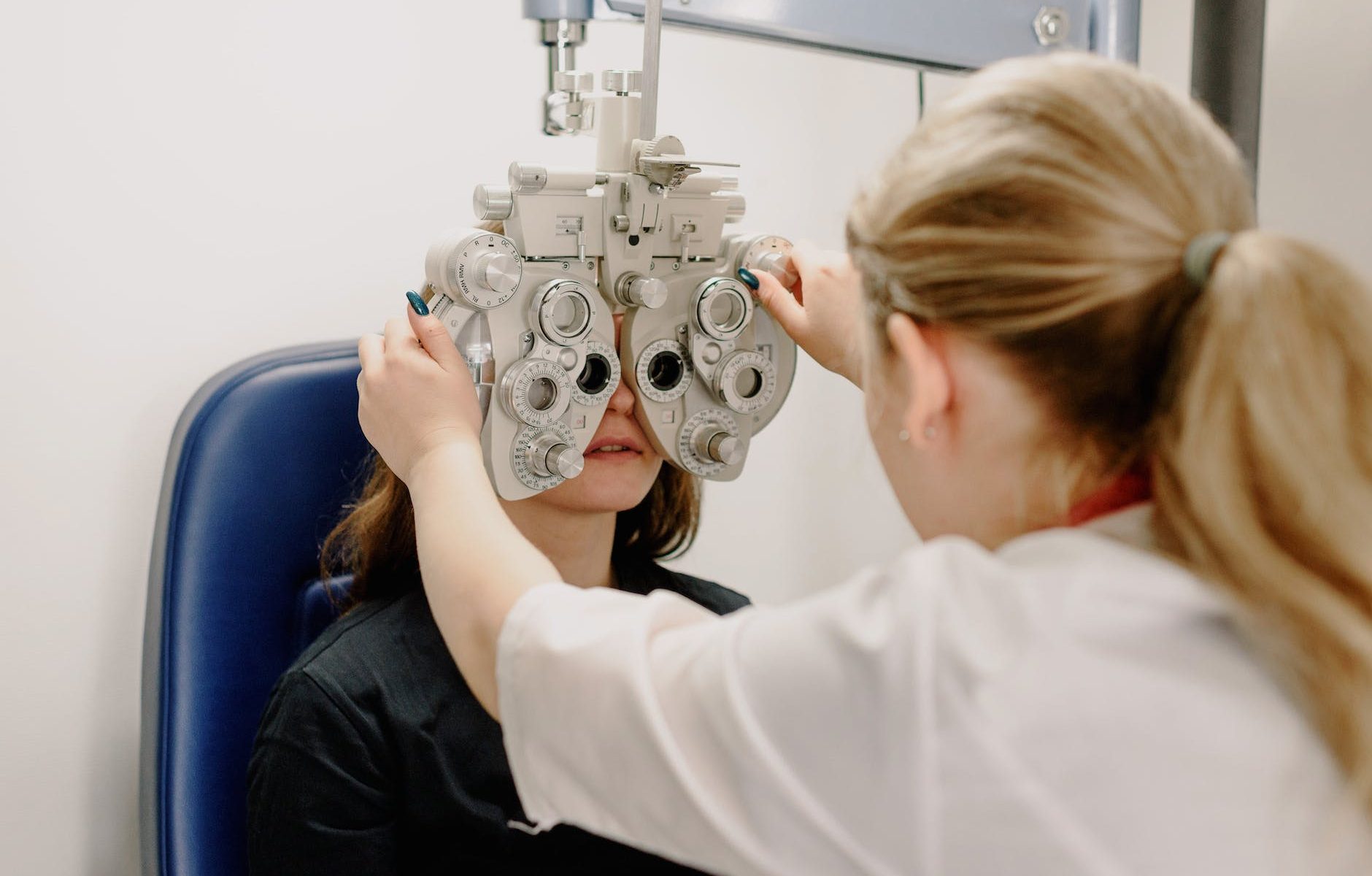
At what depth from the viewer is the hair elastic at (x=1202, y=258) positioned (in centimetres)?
63

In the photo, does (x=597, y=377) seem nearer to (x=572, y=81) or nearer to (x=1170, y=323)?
(x=572, y=81)

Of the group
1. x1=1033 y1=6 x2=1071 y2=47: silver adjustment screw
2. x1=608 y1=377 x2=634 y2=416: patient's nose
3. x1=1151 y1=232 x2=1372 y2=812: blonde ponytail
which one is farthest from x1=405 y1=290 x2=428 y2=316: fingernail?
x1=1033 y1=6 x2=1071 y2=47: silver adjustment screw

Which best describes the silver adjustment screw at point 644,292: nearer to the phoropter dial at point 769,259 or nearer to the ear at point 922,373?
the phoropter dial at point 769,259

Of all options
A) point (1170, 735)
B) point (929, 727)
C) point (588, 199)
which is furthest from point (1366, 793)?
point (588, 199)

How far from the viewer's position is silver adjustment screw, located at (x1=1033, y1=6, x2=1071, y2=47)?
1161 millimetres

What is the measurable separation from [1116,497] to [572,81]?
54 centimetres

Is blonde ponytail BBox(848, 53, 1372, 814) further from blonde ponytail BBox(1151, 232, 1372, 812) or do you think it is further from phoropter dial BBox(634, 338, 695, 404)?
phoropter dial BBox(634, 338, 695, 404)

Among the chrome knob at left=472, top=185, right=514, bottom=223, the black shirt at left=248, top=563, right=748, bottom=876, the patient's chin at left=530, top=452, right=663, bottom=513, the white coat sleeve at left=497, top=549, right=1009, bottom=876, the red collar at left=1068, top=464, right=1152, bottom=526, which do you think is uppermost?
the chrome knob at left=472, top=185, right=514, bottom=223

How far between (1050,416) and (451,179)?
1.10 m

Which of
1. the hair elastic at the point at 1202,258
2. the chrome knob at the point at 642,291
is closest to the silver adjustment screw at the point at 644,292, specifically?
the chrome knob at the point at 642,291

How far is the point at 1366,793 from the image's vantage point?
579 mm

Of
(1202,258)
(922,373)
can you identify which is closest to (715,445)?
(922,373)

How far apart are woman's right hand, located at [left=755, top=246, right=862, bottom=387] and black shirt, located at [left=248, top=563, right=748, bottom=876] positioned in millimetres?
460

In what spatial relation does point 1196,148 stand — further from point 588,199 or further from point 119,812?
point 119,812
